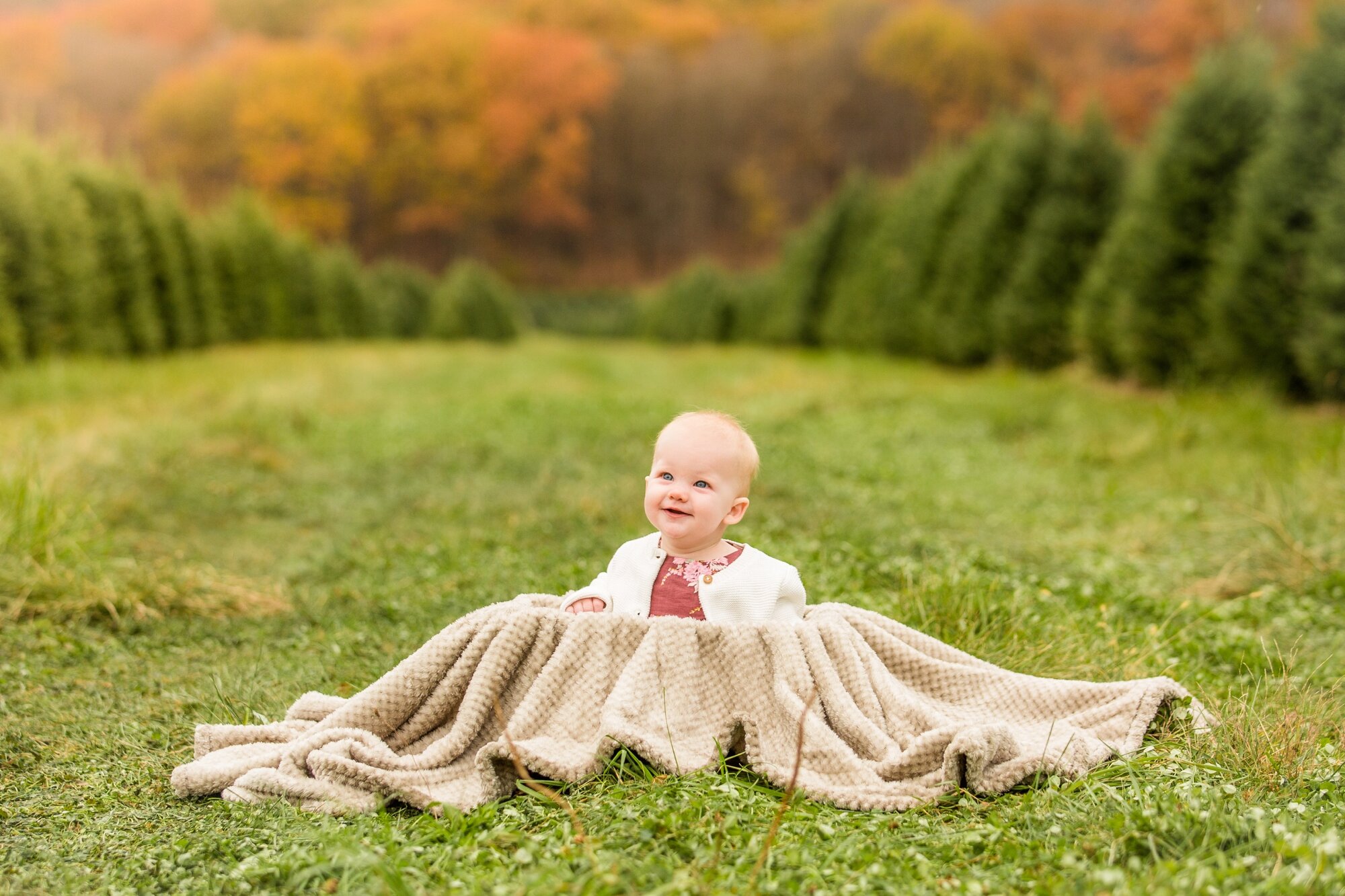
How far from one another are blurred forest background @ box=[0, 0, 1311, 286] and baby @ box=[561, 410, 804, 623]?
3610 cm

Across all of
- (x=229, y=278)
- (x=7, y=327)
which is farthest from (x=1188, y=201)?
(x=229, y=278)


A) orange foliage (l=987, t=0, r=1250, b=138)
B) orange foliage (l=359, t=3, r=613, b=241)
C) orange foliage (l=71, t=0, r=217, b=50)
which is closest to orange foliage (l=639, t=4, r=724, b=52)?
orange foliage (l=359, t=3, r=613, b=241)

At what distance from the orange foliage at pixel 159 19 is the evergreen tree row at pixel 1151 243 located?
36379 mm

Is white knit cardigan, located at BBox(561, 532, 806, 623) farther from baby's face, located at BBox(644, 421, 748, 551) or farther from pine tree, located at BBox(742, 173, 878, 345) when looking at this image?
pine tree, located at BBox(742, 173, 878, 345)

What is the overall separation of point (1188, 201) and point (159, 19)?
45.8 meters

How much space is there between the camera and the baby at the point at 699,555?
278 centimetres

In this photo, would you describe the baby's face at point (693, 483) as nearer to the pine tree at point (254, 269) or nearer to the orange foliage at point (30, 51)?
the pine tree at point (254, 269)

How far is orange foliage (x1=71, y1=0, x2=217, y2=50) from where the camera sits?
4156 cm

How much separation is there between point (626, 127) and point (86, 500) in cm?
5029

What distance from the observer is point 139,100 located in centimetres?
4222

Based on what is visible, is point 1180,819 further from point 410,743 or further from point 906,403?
point 906,403

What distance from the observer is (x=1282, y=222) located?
915 centimetres

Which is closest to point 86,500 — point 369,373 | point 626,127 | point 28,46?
point 369,373

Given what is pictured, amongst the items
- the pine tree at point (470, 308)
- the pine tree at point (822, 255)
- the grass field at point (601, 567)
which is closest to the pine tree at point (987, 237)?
the grass field at point (601, 567)
